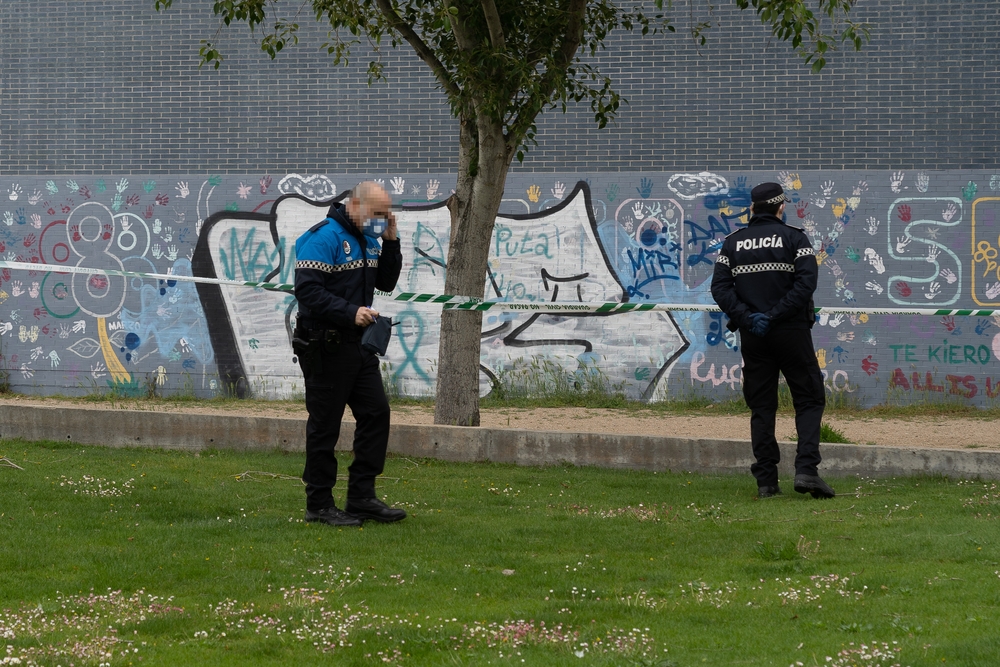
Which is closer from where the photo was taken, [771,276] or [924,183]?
[771,276]

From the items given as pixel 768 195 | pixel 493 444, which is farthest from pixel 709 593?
pixel 493 444

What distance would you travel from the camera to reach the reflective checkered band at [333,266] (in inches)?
238

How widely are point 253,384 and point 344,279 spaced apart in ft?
27.0

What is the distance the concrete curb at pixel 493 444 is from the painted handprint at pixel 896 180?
5680mm

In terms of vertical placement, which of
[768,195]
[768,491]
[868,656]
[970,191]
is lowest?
[768,491]

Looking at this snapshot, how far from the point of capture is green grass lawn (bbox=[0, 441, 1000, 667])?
369cm

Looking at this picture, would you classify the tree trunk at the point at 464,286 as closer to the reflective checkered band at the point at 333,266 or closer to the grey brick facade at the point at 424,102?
the reflective checkered band at the point at 333,266

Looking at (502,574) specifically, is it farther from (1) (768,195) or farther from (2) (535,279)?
(2) (535,279)

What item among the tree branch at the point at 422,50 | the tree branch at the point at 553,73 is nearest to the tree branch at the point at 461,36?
the tree branch at the point at 422,50

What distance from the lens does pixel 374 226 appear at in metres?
6.23

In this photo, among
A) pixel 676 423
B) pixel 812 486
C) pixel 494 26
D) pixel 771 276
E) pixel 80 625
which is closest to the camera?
pixel 80 625

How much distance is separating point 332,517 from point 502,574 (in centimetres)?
159

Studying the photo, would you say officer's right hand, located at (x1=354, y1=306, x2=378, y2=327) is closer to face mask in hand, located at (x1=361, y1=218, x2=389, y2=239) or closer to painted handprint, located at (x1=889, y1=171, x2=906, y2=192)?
face mask in hand, located at (x1=361, y1=218, x2=389, y2=239)

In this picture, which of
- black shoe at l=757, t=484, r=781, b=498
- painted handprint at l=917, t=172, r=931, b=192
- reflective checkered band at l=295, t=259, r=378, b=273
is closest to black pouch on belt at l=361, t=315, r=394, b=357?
reflective checkered band at l=295, t=259, r=378, b=273
